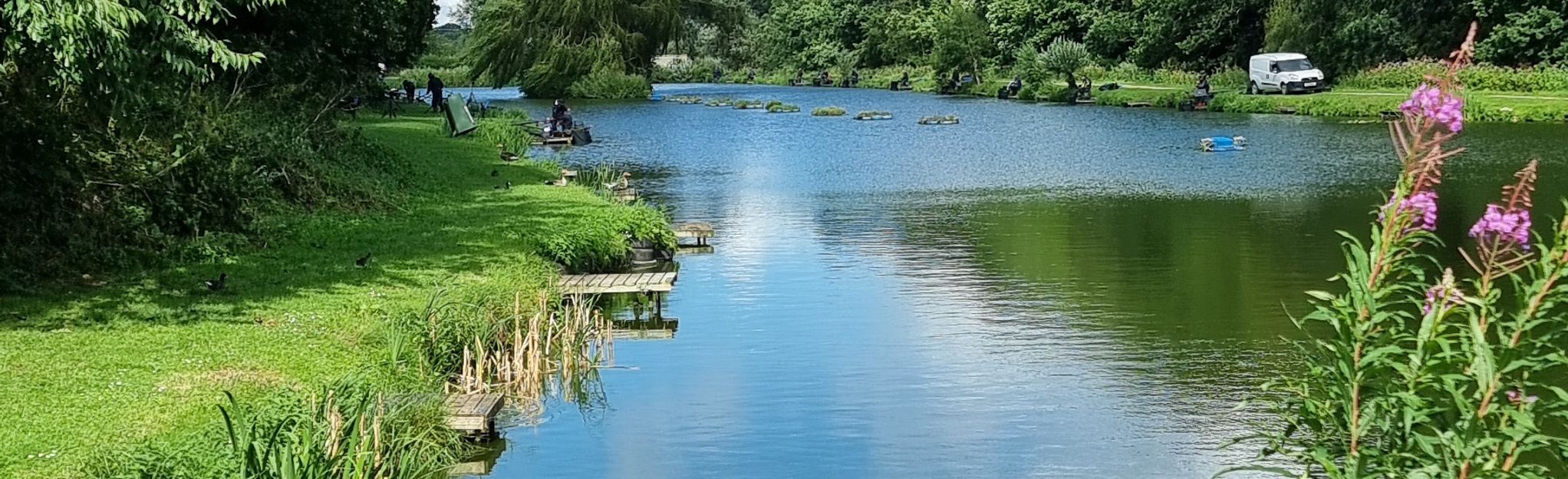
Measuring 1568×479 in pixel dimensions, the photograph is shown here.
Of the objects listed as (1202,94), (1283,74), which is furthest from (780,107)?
(1283,74)

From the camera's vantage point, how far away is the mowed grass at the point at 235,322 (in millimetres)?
10398

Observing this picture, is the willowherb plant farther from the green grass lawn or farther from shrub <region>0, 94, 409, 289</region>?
the green grass lawn

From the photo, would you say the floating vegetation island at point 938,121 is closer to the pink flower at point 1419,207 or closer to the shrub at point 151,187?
the shrub at point 151,187

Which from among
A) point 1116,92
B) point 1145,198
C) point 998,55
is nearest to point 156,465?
point 1145,198

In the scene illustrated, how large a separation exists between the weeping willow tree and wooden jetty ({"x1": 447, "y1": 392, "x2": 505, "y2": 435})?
68814 mm

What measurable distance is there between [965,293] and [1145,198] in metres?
11.4

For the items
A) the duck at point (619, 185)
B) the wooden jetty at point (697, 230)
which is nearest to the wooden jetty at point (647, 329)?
the wooden jetty at point (697, 230)

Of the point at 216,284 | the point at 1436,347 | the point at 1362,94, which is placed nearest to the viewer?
the point at 1436,347

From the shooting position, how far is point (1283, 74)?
205 ft

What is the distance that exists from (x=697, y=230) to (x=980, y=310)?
20.7 ft

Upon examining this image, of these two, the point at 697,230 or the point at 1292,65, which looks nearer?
the point at 697,230

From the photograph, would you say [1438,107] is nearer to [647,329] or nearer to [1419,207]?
[1419,207]

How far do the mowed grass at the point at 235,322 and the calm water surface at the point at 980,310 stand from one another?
67.9 inches

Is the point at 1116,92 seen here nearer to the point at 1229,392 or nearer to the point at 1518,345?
the point at 1229,392
